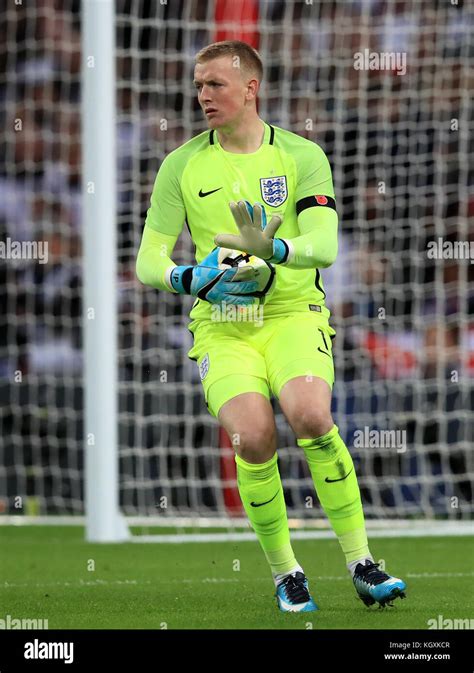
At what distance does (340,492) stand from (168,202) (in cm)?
141

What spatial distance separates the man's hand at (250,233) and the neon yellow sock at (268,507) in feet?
2.92

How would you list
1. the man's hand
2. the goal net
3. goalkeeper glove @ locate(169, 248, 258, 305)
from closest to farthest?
the man's hand, goalkeeper glove @ locate(169, 248, 258, 305), the goal net

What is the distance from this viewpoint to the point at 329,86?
11336 millimetres

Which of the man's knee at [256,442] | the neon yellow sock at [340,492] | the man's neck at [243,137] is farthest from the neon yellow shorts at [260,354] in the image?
the man's neck at [243,137]

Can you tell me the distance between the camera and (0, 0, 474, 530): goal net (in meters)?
10.7

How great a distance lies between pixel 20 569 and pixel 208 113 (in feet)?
10.7

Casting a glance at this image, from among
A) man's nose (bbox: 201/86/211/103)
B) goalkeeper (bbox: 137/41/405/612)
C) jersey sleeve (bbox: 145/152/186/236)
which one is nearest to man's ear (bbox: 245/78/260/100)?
goalkeeper (bbox: 137/41/405/612)

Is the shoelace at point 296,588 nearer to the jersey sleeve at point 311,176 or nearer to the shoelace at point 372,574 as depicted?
the shoelace at point 372,574

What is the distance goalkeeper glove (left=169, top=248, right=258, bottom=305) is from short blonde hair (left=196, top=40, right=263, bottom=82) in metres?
0.81

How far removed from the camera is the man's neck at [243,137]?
5.92m

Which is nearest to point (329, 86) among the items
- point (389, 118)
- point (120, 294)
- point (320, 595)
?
point (389, 118)

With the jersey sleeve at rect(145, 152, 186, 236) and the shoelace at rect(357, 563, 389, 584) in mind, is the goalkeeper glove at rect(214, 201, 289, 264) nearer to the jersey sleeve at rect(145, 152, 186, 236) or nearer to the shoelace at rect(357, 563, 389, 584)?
the jersey sleeve at rect(145, 152, 186, 236)

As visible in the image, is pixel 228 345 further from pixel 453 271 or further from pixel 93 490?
pixel 453 271

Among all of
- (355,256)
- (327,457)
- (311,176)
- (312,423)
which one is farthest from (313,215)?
(355,256)
